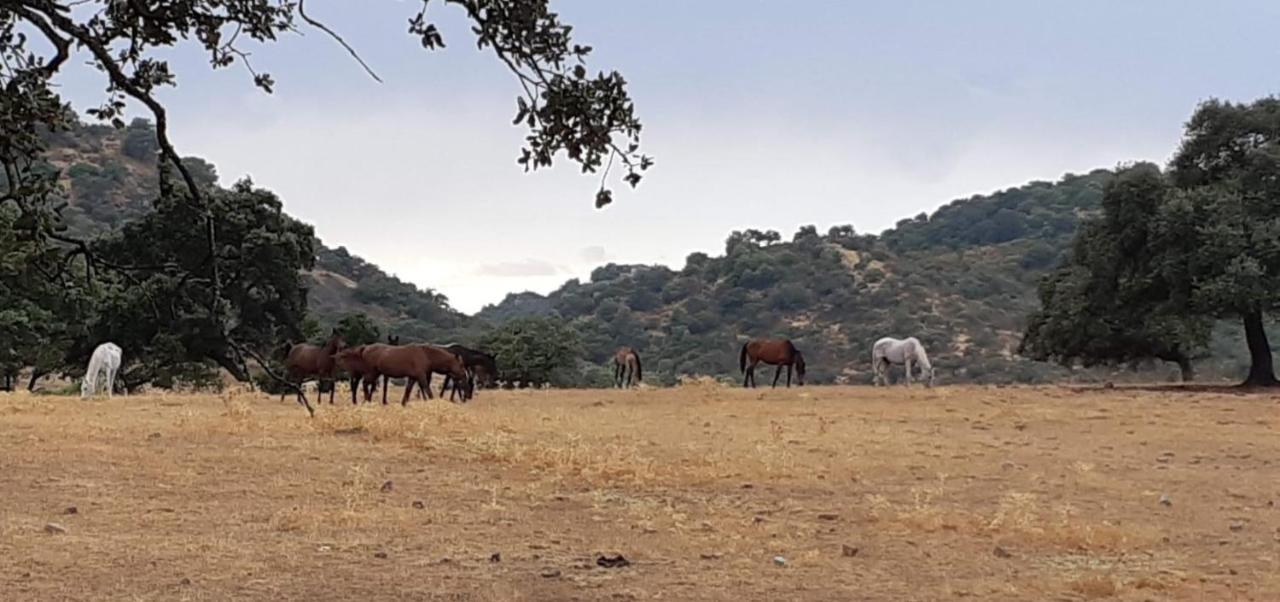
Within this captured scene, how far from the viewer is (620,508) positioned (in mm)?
9359

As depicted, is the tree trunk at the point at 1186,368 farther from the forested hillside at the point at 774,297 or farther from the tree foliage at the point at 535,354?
the tree foliage at the point at 535,354

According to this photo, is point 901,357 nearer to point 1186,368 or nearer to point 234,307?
point 1186,368

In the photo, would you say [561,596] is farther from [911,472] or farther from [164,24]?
[911,472]

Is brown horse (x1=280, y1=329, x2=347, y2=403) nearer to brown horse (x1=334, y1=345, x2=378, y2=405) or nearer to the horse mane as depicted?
brown horse (x1=334, y1=345, x2=378, y2=405)

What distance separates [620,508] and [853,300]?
46274mm

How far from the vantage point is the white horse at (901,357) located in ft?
90.7

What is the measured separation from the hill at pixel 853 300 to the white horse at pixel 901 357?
1081 cm

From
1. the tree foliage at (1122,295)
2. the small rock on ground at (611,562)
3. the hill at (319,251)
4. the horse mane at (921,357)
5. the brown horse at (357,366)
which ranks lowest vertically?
the small rock on ground at (611,562)

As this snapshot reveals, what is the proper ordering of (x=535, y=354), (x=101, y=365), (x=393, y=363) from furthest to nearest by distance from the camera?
(x=535, y=354)
(x=101, y=365)
(x=393, y=363)

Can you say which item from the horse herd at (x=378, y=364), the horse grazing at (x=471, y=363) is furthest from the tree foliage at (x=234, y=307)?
the horse grazing at (x=471, y=363)


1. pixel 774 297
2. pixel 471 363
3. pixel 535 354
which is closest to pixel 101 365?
pixel 471 363

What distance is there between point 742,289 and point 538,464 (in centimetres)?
4765

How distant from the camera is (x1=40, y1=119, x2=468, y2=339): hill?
45794 mm

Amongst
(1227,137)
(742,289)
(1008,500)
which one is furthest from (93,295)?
(742,289)
